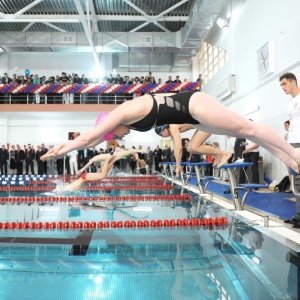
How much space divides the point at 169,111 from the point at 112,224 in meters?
1.96

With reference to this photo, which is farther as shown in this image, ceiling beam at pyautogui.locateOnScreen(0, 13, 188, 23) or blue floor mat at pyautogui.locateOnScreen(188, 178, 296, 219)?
ceiling beam at pyautogui.locateOnScreen(0, 13, 188, 23)

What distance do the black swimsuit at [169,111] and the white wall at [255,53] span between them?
19.0ft

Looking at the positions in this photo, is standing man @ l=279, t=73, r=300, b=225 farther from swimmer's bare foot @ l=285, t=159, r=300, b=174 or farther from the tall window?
the tall window

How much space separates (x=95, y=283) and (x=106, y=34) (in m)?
17.1

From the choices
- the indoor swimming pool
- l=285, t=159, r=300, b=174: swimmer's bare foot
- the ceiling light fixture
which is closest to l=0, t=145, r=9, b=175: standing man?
the ceiling light fixture

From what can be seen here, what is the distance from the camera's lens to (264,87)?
9.84 metres

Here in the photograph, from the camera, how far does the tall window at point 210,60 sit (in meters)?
15.3

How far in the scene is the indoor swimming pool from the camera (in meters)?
2.14

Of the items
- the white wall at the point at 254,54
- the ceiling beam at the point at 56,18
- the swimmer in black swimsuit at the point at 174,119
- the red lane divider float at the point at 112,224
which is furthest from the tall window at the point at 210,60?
the swimmer in black swimsuit at the point at 174,119

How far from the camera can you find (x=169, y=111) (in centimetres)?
272

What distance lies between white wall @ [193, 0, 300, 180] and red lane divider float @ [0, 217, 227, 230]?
191 inches

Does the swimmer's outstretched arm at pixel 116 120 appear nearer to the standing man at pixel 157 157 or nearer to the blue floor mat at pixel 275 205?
the blue floor mat at pixel 275 205

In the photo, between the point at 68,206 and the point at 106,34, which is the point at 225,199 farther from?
the point at 106,34

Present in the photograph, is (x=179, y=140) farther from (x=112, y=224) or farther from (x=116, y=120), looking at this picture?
(x=116, y=120)
